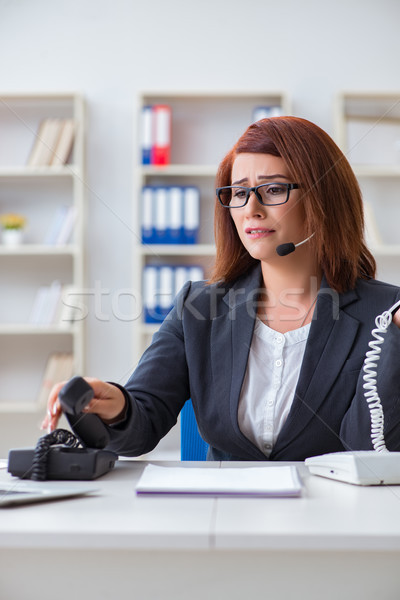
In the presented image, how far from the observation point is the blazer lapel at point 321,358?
50.8 inches

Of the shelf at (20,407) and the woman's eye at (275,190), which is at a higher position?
the woman's eye at (275,190)

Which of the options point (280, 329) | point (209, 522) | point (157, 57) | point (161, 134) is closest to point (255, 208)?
point (280, 329)

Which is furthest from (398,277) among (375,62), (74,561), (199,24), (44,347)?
(74,561)

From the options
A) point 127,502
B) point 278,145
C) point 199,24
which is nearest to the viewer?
point 127,502

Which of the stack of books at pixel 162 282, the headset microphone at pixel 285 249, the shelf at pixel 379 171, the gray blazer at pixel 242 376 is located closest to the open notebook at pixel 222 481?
the gray blazer at pixel 242 376

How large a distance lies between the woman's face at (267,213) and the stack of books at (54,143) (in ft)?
6.94

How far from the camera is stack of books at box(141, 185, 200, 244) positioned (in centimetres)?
324

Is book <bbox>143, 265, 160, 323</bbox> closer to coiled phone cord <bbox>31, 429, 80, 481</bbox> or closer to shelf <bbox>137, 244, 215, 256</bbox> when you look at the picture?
shelf <bbox>137, 244, 215, 256</bbox>

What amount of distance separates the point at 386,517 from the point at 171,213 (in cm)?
265

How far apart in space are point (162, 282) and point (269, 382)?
1923 millimetres

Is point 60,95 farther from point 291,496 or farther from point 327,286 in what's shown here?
point 291,496

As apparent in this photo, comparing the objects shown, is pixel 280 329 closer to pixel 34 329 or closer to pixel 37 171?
pixel 34 329

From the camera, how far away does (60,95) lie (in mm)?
3354

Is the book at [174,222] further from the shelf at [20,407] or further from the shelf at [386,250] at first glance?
the shelf at [20,407]
